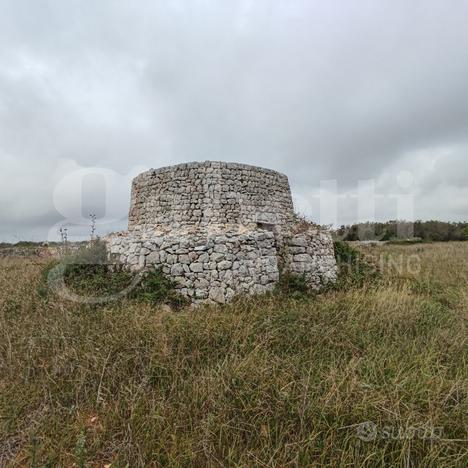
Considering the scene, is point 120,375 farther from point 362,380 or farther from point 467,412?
point 467,412

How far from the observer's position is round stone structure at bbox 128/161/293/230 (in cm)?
800

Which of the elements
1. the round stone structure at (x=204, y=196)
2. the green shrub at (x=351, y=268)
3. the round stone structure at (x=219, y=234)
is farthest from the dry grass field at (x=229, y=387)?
the round stone structure at (x=204, y=196)

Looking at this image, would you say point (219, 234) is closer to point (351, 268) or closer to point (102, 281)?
point (102, 281)

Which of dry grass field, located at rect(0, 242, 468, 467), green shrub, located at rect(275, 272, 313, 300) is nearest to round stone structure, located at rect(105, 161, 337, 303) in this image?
green shrub, located at rect(275, 272, 313, 300)

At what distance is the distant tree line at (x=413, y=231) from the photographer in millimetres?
25075

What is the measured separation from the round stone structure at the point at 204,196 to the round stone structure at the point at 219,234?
0.08 ft

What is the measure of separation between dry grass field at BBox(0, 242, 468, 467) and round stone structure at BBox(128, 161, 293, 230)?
3.04 m

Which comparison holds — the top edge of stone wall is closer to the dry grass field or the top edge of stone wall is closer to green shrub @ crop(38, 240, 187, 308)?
green shrub @ crop(38, 240, 187, 308)

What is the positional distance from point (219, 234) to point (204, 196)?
5.90ft

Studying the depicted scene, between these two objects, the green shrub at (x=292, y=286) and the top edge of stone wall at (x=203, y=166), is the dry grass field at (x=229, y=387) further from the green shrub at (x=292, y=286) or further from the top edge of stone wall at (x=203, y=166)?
the top edge of stone wall at (x=203, y=166)

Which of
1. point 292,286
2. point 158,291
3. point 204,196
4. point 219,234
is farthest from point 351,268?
point 158,291

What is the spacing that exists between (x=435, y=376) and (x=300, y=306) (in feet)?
7.87

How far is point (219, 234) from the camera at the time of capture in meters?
6.51

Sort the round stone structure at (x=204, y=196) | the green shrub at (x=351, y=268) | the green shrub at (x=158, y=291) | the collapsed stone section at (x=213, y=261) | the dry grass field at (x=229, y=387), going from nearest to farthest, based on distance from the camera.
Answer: the dry grass field at (x=229, y=387), the green shrub at (x=158, y=291), the collapsed stone section at (x=213, y=261), the green shrub at (x=351, y=268), the round stone structure at (x=204, y=196)
